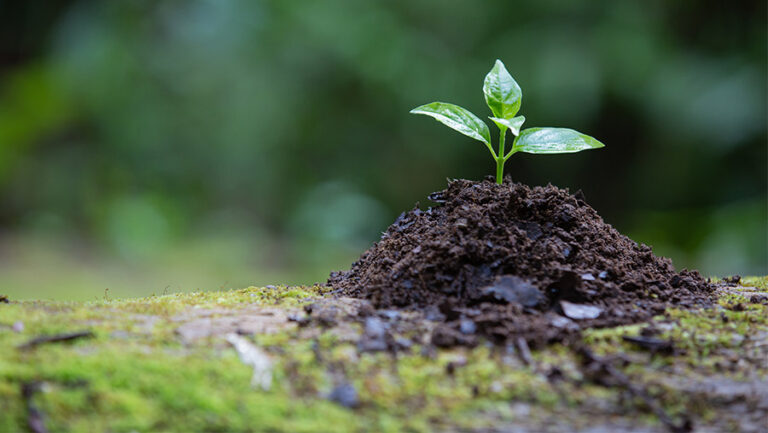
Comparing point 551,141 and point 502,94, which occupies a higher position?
point 502,94

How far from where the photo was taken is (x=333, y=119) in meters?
5.79

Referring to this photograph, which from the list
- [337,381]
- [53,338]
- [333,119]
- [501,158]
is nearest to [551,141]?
[501,158]

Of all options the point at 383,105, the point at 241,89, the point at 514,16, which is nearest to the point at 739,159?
the point at 514,16

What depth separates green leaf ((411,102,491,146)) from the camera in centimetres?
232

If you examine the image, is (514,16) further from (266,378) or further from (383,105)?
(266,378)

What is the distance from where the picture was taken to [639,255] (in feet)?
7.96

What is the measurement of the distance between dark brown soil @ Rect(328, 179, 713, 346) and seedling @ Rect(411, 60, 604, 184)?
0.58 feet

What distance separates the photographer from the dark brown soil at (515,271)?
183 cm

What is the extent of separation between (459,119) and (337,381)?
1.27m

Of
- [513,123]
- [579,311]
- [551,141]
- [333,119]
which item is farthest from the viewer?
[333,119]

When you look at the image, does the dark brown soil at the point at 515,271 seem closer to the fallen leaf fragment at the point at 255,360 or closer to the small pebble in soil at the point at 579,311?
the small pebble in soil at the point at 579,311

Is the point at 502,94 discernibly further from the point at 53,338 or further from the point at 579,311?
the point at 53,338

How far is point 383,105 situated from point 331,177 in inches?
34.7

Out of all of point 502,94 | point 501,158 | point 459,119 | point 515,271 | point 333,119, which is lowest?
point 515,271
